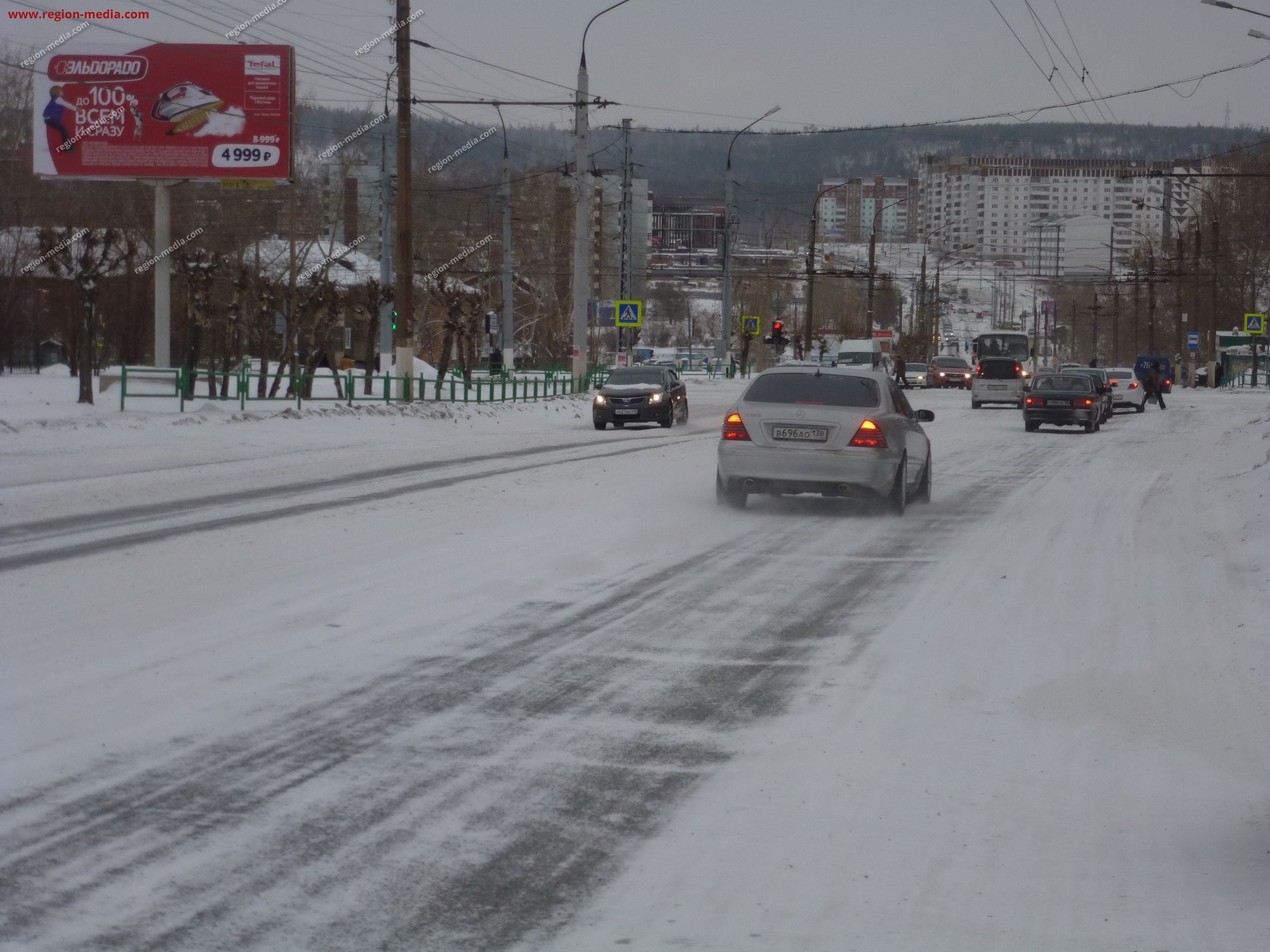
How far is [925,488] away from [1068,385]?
67.3 feet

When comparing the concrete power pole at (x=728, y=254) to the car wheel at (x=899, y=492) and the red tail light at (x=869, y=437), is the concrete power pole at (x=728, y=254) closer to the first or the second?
the car wheel at (x=899, y=492)

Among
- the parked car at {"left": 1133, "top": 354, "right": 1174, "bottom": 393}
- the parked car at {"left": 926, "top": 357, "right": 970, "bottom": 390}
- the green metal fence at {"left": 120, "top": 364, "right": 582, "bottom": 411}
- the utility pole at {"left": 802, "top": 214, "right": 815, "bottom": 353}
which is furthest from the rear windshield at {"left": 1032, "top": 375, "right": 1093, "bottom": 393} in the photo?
the parked car at {"left": 926, "top": 357, "right": 970, "bottom": 390}

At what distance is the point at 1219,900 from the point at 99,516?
11721mm

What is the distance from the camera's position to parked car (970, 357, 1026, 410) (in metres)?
51.2

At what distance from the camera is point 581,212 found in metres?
41.5

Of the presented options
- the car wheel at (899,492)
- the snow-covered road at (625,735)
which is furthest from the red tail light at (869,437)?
the snow-covered road at (625,735)

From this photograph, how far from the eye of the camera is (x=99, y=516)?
46.1 ft

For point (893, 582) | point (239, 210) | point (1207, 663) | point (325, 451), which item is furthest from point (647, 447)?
point (239, 210)

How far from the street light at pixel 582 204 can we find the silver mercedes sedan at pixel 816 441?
25.5 metres

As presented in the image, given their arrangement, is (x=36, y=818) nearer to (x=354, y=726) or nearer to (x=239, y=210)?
(x=354, y=726)

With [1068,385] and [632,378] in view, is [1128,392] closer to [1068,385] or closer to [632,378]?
[1068,385]

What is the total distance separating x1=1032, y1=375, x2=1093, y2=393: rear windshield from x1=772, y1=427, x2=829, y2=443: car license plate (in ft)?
74.1

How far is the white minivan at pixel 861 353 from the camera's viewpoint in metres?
71.4

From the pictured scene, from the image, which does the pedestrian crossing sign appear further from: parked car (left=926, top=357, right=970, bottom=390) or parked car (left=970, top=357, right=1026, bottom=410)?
parked car (left=926, top=357, right=970, bottom=390)
